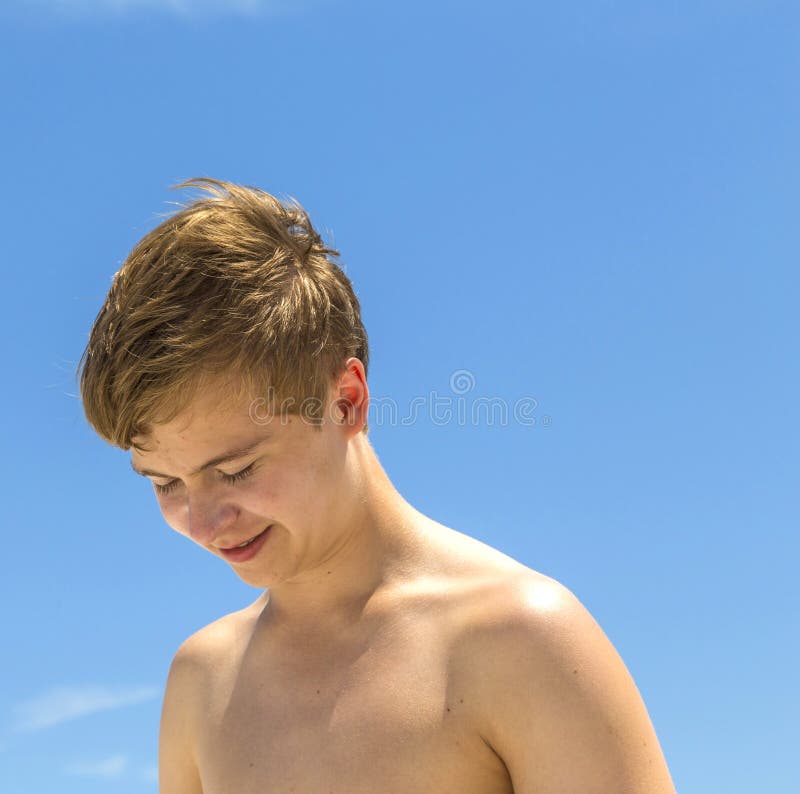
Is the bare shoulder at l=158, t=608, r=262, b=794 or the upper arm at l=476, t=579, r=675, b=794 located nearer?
the upper arm at l=476, t=579, r=675, b=794

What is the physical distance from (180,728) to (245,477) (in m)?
1.15

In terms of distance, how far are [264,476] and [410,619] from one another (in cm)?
61

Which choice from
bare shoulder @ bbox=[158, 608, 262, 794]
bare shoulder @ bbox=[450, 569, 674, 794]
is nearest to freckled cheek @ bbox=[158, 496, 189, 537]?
bare shoulder @ bbox=[158, 608, 262, 794]

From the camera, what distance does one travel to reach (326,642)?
335 centimetres

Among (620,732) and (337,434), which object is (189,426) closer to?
(337,434)

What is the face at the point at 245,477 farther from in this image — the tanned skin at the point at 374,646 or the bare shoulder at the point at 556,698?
the bare shoulder at the point at 556,698

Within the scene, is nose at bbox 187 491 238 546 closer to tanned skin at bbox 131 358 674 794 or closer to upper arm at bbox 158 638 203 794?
tanned skin at bbox 131 358 674 794

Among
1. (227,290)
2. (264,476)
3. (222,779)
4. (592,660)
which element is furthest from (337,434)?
(222,779)

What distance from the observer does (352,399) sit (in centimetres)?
326

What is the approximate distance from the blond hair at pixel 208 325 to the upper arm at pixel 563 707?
832 mm

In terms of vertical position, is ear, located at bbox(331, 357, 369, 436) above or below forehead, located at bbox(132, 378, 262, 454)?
above

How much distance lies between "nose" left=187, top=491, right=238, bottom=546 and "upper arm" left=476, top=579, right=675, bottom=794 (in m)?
0.80

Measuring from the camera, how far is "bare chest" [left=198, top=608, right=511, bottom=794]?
9.79 ft

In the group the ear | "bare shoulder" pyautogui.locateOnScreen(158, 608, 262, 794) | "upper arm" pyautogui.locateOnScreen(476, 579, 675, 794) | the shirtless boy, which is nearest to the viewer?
"upper arm" pyautogui.locateOnScreen(476, 579, 675, 794)
